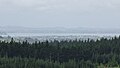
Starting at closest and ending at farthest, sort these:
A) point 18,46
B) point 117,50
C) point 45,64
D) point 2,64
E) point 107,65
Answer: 1. point 2,64
2. point 45,64
3. point 107,65
4. point 18,46
5. point 117,50

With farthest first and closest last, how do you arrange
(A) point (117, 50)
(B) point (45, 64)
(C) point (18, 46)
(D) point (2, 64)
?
(A) point (117, 50) → (C) point (18, 46) → (B) point (45, 64) → (D) point (2, 64)

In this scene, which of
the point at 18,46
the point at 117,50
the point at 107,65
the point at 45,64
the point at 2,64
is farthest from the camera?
the point at 117,50

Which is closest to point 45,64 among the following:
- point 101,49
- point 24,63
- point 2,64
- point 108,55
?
point 24,63

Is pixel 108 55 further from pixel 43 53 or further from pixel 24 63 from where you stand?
pixel 24 63

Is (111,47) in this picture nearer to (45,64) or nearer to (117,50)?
(117,50)

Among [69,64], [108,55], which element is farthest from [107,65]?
[69,64]

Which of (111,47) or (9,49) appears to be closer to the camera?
(9,49)

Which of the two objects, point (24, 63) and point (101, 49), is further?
point (101, 49)

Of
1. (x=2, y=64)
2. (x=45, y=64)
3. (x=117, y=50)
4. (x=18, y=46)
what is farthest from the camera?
(x=117, y=50)

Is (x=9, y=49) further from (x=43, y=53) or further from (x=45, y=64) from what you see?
(x=45, y=64)
